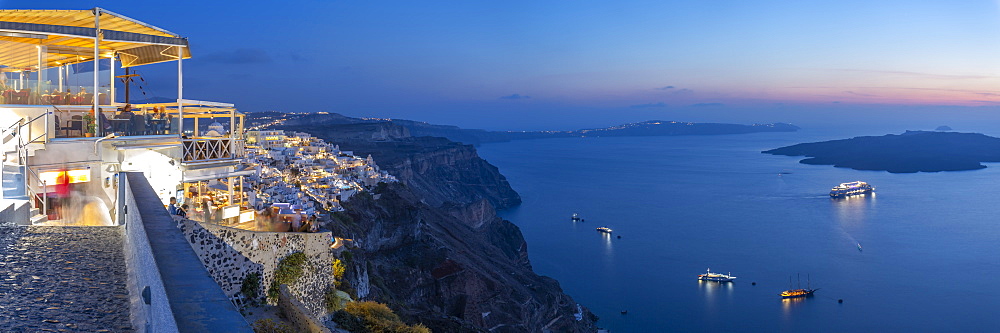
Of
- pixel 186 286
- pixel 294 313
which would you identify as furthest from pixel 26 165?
pixel 186 286

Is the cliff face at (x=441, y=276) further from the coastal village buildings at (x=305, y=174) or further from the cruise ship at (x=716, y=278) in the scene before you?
the cruise ship at (x=716, y=278)

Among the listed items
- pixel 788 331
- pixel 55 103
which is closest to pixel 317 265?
pixel 55 103

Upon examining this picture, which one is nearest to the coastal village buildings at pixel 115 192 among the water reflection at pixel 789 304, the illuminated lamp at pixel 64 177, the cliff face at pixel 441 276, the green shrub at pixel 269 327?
the illuminated lamp at pixel 64 177

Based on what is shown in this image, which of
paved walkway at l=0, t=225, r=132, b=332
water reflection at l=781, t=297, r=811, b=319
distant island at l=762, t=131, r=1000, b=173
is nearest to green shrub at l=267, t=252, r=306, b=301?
paved walkway at l=0, t=225, r=132, b=332

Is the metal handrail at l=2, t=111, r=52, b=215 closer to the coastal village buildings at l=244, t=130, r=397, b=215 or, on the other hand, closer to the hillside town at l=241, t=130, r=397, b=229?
the hillside town at l=241, t=130, r=397, b=229

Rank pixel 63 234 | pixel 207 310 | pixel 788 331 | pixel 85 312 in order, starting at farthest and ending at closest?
pixel 788 331
pixel 63 234
pixel 85 312
pixel 207 310

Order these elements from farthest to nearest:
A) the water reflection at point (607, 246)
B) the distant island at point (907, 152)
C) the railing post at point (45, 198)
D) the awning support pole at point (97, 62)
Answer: the distant island at point (907, 152)
the water reflection at point (607, 246)
the awning support pole at point (97, 62)
the railing post at point (45, 198)

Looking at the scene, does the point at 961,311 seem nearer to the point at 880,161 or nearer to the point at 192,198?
the point at 192,198
